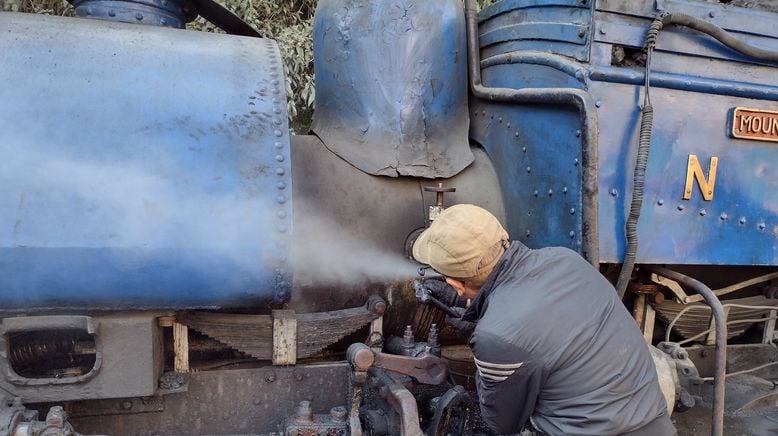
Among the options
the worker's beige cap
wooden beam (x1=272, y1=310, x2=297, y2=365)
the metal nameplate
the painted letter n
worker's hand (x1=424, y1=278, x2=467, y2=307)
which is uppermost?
the metal nameplate

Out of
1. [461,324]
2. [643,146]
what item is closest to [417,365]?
[461,324]

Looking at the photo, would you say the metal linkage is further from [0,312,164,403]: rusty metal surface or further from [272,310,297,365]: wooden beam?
[0,312,164,403]: rusty metal surface

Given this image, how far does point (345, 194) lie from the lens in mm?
2273

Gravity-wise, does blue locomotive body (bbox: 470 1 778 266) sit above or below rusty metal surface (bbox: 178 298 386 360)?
above

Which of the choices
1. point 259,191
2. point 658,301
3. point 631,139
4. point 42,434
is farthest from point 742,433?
point 42,434

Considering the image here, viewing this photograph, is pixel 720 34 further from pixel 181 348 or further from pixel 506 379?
pixel 181 348

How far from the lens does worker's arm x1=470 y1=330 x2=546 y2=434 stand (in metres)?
1.62

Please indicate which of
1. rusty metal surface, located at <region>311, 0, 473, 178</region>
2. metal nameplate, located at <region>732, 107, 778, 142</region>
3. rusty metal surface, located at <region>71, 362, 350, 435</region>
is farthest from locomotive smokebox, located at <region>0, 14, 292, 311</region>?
metal nameplate, located at <region>732, 107, 778, 142</region>

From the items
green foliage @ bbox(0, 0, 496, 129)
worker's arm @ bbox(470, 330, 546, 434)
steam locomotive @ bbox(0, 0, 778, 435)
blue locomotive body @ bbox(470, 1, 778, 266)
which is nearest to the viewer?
worker's arm @ bbox(470, 330, 546, 434)

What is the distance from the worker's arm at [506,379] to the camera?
162 cm

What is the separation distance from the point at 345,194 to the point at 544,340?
943mm

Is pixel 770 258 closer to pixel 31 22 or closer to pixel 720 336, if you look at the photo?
pixel 720 336

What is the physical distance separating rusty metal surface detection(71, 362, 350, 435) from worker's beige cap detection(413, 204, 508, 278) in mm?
649

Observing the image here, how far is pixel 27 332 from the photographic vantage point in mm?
1820
